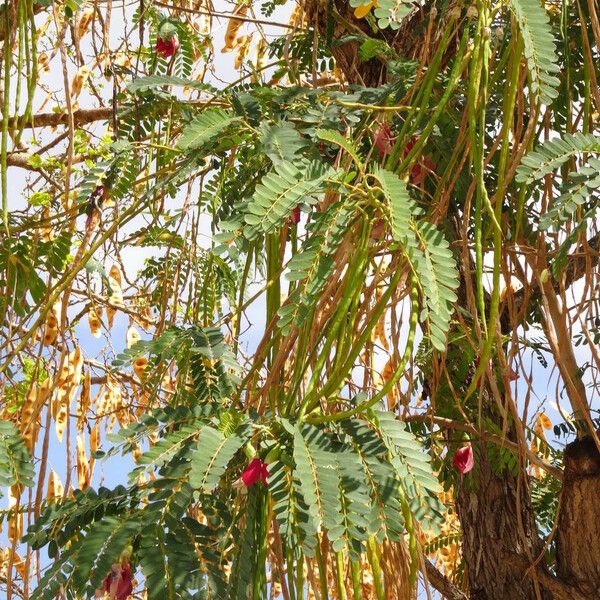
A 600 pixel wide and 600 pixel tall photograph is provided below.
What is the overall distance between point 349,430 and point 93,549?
0.95 ft

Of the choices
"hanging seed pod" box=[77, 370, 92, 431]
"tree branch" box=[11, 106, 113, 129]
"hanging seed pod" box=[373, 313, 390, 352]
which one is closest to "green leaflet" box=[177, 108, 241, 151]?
"hanging seed pod" box=[373, 313, 390, 352]

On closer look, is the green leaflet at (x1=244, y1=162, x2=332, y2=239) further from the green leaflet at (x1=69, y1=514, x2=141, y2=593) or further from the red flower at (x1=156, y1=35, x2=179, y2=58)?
the red flower at (x1=156, y1=35, x2=179, y2=58)

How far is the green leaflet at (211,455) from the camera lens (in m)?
1.03

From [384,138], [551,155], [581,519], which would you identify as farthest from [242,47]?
[551,155]

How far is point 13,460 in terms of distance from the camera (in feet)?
3.84

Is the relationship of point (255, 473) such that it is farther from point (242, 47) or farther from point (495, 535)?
point (242, 47)

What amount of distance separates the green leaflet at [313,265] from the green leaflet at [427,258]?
6 centimetres

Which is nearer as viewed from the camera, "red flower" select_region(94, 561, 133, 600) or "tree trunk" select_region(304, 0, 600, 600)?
"red flower" select_region(94, 561, 133, 600)

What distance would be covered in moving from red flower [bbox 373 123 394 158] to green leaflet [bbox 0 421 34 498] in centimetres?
62

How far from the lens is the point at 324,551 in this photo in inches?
56.2

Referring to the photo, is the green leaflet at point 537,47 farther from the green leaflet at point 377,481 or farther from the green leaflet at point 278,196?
the green leaflet at point 377,481

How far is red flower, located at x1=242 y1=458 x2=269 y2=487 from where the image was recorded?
3.58 feet

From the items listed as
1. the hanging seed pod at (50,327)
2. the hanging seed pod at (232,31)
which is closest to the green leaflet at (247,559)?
the hanging seed pod at (50,327)

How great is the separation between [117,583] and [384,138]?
0.71 metres
